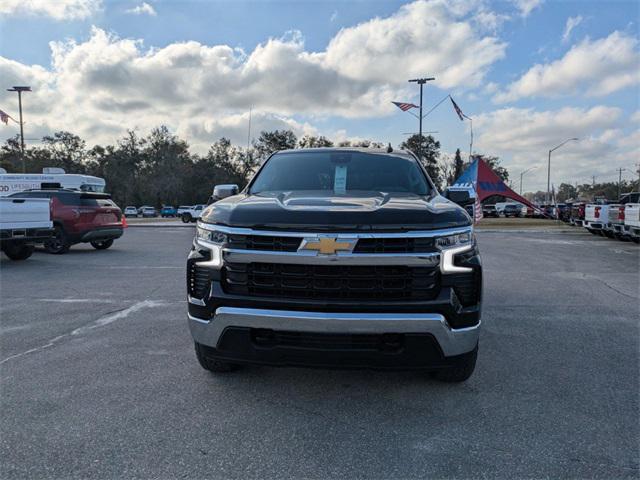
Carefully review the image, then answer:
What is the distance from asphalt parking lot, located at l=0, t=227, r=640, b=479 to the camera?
255 centimetres

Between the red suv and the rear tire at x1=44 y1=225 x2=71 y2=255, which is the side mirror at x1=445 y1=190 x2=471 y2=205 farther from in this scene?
the rear tire at x1=44 y1=225 x2=71 y2=255

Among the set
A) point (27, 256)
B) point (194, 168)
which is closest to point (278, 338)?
point (27, 256)

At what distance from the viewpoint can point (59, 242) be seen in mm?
12227

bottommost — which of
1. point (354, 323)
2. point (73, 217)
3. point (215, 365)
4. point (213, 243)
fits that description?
point (215, 365)

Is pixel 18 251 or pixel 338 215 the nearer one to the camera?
pixel 338 215

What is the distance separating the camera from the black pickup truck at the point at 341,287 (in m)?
2.89

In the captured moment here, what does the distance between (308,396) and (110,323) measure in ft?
9.93

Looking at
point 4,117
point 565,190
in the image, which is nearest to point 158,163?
point 4,117

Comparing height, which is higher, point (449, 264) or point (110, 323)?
point (449, 264)

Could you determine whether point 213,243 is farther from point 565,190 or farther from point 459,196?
point 565,190

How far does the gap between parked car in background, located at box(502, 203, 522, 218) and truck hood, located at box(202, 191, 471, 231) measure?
1998 inches

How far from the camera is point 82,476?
8.01 feet

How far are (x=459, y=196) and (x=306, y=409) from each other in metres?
2.54

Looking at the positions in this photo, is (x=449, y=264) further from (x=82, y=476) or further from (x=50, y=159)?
(x=50, y=159)
